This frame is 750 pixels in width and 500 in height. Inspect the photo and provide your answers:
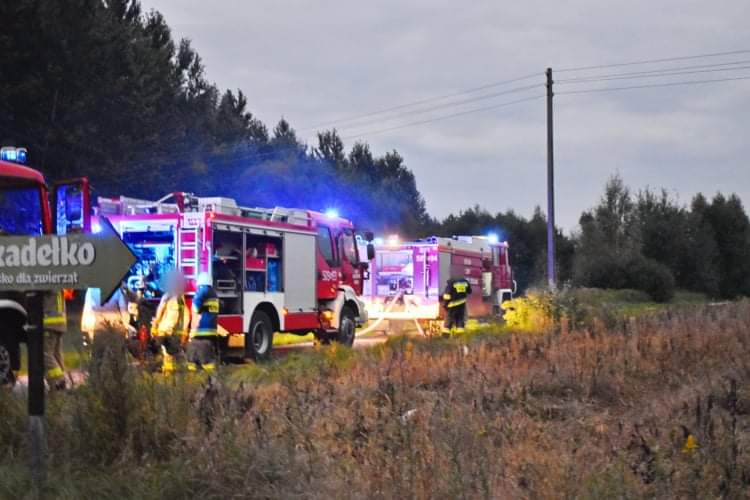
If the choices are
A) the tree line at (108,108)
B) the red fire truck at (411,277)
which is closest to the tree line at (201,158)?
the tree line at (108,108)

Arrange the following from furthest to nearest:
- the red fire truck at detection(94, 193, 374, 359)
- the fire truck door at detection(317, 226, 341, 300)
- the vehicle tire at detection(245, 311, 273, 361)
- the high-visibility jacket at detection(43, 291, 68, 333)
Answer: the fire truck door at detection(317, 226, 341, 300) → the vehicle tire at detection(245, 311, 273, 361) → the red fire truck at detection(94, 193, 374, 359) → the high-visibility jacket at detection(43, 291, 68, 333)

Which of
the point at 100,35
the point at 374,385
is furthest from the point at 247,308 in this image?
the point at 100,35

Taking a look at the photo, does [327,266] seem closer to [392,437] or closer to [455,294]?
[455,294]

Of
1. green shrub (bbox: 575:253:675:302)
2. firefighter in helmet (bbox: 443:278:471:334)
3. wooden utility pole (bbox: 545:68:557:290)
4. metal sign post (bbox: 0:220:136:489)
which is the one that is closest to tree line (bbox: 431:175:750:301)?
green shrub (bbox: 575:253:675:302)

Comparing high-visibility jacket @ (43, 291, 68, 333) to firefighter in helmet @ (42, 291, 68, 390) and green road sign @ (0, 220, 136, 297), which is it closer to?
firefighter in helmet @ (42, 291, 68, 390)

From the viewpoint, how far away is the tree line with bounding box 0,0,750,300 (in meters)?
24.5

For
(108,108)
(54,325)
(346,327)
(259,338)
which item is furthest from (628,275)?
(54,325)

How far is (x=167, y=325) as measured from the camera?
12.0 m

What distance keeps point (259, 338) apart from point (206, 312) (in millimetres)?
2905

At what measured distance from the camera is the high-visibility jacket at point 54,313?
989 centimetres

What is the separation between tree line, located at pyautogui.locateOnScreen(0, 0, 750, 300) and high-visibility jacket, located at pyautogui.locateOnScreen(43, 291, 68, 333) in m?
15.3

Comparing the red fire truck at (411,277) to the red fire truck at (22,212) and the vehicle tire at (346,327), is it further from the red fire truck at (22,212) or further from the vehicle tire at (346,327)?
the red fire truck at (22,212)

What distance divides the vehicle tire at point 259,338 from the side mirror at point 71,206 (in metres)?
4.36

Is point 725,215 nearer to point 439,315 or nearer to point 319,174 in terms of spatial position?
point 319,174
